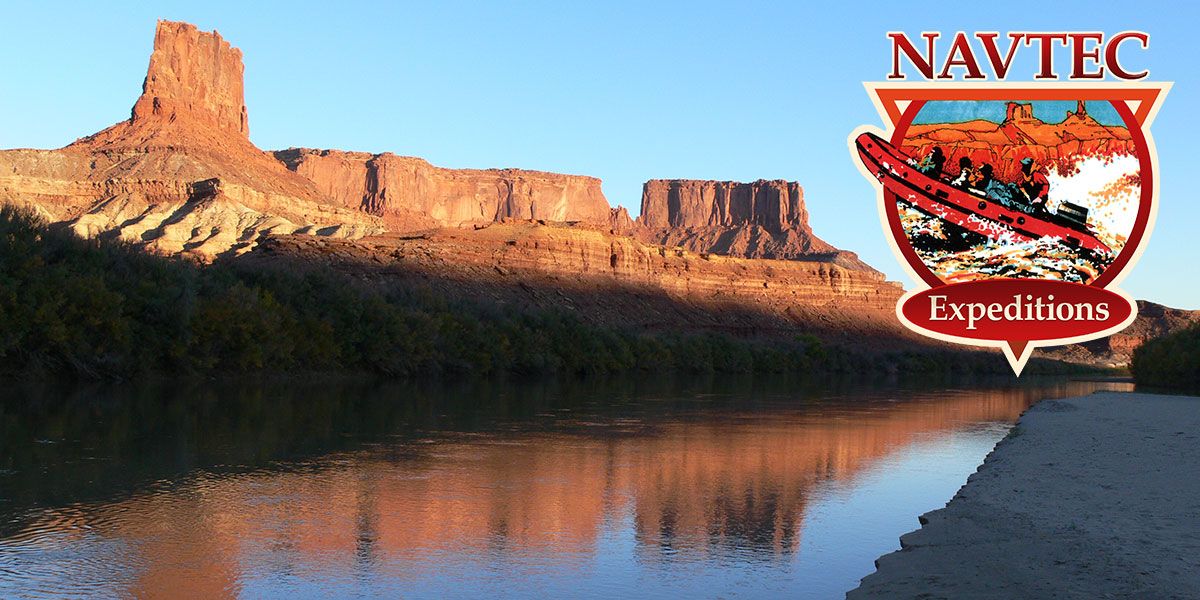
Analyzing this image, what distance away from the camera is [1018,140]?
11.2 meters

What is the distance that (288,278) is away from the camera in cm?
3550

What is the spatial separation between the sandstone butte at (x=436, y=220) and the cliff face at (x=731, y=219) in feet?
0.93

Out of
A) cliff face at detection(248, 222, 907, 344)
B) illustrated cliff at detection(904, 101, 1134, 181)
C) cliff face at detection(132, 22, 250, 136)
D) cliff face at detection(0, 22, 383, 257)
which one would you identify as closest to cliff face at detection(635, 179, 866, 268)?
cliff face at detection(248, 222, 907, 344)

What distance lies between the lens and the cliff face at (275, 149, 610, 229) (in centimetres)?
17575

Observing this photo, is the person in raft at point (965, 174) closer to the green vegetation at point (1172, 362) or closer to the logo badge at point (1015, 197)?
the logo badge at point (1015, 197)

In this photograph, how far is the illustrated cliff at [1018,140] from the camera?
10.8 m

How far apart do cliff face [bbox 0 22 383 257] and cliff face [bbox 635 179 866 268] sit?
62.0m

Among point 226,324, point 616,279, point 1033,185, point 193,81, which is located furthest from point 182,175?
point 1033,185

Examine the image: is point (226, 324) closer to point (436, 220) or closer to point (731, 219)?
point (436, 220)

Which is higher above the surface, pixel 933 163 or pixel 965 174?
pixel 933 163

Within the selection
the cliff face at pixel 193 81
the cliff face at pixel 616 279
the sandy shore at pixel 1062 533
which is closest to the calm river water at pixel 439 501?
the sandy shore at pixel 1062 533

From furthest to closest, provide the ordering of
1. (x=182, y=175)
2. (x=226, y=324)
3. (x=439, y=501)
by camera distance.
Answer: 1. (x=182, y=175)
2. (x=226, y=324)
3. (x=439, y=501)

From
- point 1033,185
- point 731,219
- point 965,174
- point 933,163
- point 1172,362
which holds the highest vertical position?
point 731,219

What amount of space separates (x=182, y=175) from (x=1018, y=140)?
124m
